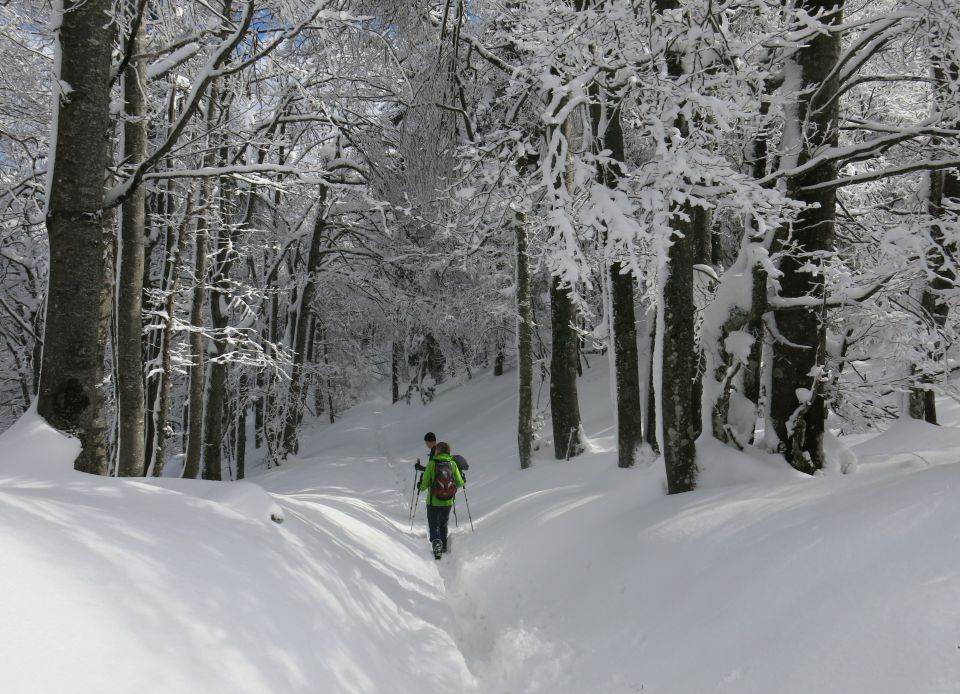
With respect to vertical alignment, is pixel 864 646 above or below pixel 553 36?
below

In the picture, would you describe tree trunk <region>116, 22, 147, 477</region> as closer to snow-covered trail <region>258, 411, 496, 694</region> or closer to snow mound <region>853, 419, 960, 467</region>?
snow-covered trail <region>258, 411, 496, 694</region>

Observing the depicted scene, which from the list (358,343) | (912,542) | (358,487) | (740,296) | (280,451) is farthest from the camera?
(358,343)

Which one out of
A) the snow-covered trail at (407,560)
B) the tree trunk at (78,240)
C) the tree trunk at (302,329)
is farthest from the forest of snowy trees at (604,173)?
the tree trunk at (302,329)

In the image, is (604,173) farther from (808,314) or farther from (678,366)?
(808,314)

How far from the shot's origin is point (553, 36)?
478 centimetres

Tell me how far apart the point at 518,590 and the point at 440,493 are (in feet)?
8.80

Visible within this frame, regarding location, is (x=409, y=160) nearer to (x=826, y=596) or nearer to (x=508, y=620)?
(x=508, y=620)

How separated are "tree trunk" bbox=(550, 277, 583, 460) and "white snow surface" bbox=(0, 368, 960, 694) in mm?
4660

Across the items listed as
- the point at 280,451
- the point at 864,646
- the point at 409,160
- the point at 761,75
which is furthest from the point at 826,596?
the point at 280,451

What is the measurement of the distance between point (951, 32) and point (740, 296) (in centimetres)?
277

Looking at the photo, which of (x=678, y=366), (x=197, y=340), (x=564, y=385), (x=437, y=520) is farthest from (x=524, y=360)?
(x=678, y=366)

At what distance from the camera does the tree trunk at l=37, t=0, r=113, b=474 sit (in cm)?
441

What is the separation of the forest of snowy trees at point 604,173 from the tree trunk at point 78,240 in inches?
0.6

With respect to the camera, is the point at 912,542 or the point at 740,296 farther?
the point at 740,296
